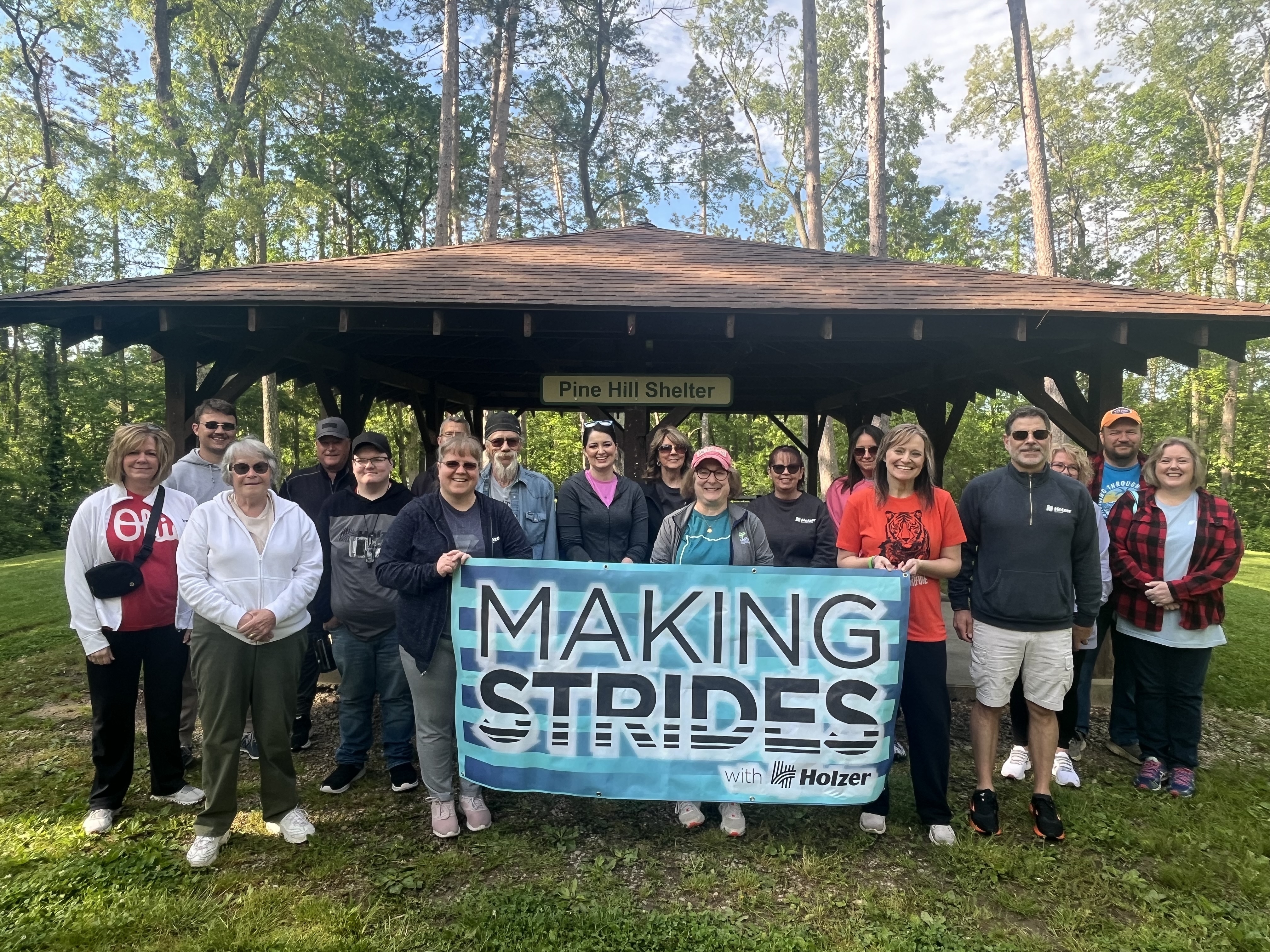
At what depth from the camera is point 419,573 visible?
2826mm

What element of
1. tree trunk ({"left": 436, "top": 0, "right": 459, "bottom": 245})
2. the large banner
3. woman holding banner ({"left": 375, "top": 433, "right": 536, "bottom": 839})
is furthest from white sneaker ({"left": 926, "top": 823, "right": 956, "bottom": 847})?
tree trunk ({"left": 436, "top": 0, "right": 459, "bottom": 245})

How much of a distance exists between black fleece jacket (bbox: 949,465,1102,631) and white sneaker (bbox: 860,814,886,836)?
1.04 metres

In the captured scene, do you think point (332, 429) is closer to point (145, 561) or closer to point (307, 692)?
point (145, 561)

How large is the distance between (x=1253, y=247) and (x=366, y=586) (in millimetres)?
26353

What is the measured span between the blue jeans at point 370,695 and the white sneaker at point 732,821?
5.43ft

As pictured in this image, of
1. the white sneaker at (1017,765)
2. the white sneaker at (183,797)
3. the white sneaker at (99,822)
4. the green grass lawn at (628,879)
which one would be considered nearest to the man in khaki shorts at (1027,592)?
the green grass lawn at (628,879)

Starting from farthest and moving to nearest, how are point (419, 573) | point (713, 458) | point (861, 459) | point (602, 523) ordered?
point (861, 459), point (602, 523), point (713, 458), point (419, 573)

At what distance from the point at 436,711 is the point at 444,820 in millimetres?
521

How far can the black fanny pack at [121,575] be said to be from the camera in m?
2.86

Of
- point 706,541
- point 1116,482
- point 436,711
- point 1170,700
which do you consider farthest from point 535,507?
point 1170,700

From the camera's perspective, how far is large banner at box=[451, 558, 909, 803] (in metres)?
2.93

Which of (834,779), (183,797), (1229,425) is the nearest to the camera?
(834,779)

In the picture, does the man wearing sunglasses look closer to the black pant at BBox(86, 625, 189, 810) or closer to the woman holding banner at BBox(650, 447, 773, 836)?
the black pant at BBox(86, 625, 189, 810)

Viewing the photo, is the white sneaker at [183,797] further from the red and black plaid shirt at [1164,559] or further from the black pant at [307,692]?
the red and black plaid shirt at [1164,559]
